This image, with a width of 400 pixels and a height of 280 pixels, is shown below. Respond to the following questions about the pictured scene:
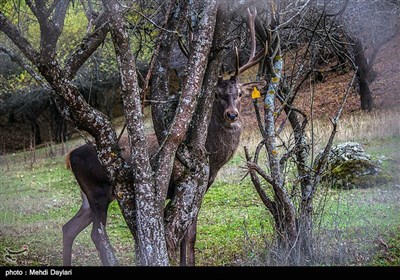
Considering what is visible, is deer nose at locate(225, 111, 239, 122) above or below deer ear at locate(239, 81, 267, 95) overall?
below

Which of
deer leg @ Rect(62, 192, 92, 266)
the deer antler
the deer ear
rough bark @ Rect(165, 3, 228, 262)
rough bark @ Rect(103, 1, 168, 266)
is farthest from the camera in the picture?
the deer ear

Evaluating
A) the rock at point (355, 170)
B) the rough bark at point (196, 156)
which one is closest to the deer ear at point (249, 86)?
the rough bark at point (196, 156)

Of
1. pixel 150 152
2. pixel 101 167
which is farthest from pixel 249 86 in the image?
pixel 101 167

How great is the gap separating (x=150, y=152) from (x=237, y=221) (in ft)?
9.23

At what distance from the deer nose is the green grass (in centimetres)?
149

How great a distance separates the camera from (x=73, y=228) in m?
8.95

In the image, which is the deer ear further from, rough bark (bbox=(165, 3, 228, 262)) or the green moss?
the green moss

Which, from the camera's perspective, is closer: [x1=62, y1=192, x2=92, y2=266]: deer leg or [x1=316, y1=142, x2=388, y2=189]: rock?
[x1=62, y1=192, x2=92, y2=266]: deer leg

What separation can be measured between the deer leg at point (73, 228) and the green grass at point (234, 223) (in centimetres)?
34

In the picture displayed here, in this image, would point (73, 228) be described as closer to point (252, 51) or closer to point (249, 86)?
point (249, 86)

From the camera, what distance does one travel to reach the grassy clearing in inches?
316

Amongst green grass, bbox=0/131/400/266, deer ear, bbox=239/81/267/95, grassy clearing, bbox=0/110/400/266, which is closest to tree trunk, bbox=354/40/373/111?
grassy clearing, bbox=0/110/400/266

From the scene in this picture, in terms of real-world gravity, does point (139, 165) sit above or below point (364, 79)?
below

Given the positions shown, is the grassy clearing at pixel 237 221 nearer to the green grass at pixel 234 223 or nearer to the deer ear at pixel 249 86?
the green grass at pixel 234 223
